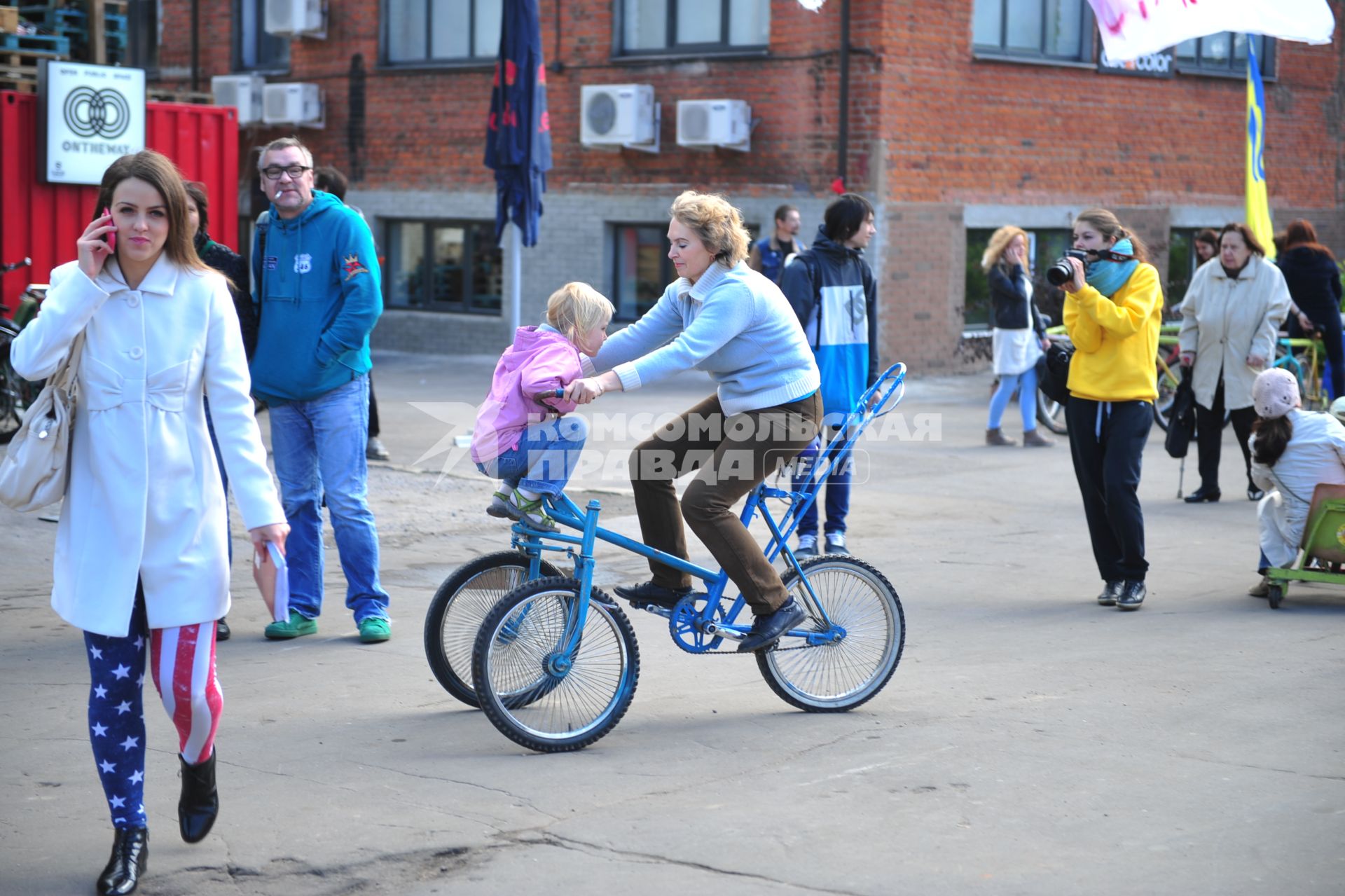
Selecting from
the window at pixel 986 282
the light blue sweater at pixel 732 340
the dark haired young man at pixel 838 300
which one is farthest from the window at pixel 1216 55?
the light blue sweater at pixel 732 340

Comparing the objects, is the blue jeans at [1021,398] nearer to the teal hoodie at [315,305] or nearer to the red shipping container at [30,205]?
the red shipping container at [30,205]

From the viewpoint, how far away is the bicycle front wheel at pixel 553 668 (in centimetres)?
535

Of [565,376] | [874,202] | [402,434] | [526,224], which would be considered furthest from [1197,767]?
[874,202]

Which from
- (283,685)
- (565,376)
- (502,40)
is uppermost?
(502,40)

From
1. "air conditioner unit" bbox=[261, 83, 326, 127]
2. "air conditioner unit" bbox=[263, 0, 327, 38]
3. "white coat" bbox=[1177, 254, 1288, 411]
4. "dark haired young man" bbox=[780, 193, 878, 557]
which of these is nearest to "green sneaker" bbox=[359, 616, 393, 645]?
"dark haired young man" bbox=[780, 193, 878, 557]

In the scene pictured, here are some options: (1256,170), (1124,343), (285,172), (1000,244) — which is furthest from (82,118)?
(1124,343)

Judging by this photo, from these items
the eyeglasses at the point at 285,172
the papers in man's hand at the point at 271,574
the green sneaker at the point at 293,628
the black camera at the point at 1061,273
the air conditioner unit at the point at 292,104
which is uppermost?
the air conditioner unit at the point at 292,104

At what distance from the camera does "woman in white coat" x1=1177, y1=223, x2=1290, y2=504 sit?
10.7m

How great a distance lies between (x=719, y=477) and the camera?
5684 mm

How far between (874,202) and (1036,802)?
13.9 m

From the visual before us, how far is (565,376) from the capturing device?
5.41 m

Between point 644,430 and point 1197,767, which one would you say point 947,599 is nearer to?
point 1197,767

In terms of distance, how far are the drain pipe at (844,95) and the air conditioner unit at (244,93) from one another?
348 inches

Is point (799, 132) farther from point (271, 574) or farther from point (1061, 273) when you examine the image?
point (271, 574)
